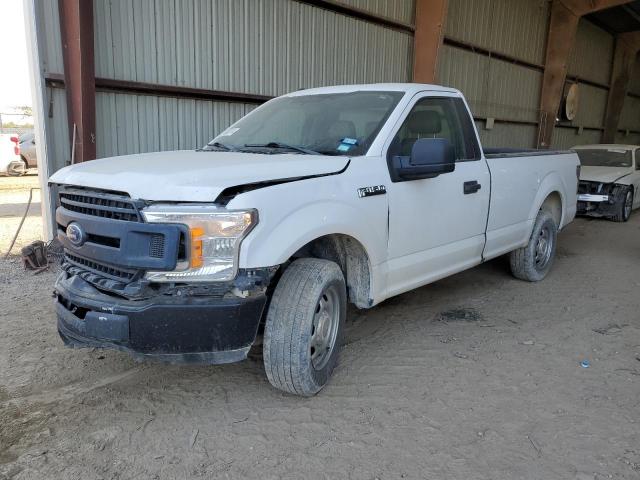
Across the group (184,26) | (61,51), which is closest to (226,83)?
(184,26)

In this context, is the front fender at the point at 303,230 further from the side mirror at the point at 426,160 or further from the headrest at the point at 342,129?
the headrest at the point at 342,129

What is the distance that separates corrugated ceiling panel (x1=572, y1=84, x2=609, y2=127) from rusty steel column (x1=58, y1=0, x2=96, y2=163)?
18470 millimetres

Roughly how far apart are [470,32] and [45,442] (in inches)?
538

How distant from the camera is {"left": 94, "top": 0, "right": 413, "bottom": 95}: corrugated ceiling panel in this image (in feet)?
23.0

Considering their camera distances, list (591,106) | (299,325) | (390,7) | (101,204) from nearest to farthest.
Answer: (101,204), (299,325), (390,7), (591,106)

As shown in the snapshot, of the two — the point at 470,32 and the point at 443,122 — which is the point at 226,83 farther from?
the point at 470,32

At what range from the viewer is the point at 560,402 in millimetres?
3330

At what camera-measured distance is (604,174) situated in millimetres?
10734

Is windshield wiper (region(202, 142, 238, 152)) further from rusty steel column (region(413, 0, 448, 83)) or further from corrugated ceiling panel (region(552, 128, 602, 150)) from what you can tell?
corrugated ceiling panel (region(552, 128, 602, 150))

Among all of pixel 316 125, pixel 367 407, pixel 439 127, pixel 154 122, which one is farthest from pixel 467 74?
pixel 367 407

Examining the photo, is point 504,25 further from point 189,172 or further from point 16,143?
point 16,143

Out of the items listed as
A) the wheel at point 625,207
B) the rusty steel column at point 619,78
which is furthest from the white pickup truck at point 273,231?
the rusty steel column at point 619,78

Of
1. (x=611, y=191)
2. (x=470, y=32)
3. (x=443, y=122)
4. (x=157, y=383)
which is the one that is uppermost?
(x=470, y=32)

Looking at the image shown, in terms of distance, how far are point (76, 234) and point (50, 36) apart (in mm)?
4289
